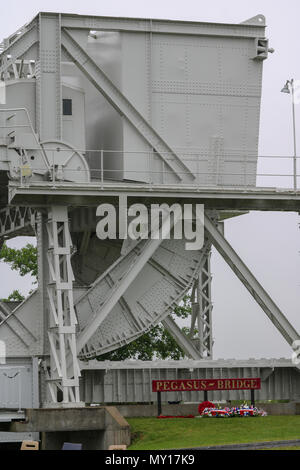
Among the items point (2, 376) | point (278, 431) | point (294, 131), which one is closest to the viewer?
point (278, 431)

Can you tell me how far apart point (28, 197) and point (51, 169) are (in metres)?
1.56

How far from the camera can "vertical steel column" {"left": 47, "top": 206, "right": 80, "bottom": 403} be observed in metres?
48.7

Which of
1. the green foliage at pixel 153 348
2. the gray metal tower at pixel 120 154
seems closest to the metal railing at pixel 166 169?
the gray metal tower at pixel 120 154

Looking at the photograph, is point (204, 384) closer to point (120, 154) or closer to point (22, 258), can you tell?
point (120, 154)

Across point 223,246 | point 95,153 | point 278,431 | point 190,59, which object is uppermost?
point 190,59

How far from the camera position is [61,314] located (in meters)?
48.9

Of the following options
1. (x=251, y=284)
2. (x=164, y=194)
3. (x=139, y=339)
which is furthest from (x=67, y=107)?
(x=139, y=339)

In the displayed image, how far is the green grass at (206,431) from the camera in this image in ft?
138

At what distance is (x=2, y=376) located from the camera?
4884 cm

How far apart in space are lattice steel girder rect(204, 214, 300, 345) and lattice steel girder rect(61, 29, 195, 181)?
310cm

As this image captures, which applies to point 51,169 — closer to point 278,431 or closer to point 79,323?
point 79,323

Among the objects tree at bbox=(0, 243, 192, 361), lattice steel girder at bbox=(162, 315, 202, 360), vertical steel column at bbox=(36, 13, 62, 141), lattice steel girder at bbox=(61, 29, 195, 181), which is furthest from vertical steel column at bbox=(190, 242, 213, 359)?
tree at bbox=(0, 243, 192, 361)

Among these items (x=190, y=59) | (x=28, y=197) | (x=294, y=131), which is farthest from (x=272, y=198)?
(x=28, y=197)

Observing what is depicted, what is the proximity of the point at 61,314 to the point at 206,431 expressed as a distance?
7.85 meters
